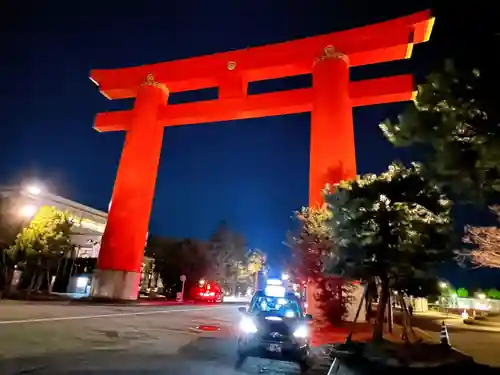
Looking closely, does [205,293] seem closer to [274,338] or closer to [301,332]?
[301,332]

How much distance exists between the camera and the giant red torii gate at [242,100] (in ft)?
86.6

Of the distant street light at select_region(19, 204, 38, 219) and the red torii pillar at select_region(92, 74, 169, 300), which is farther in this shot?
the distant street light at select_region(19, 204, 38, 219)

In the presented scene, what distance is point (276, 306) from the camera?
1073cm

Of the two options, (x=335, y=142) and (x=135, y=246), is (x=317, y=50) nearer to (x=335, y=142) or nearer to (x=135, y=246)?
(x=335, y=142)

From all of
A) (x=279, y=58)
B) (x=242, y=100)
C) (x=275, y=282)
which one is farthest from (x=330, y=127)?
(x=275, y=282)

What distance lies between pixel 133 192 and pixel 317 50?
56.1 feet

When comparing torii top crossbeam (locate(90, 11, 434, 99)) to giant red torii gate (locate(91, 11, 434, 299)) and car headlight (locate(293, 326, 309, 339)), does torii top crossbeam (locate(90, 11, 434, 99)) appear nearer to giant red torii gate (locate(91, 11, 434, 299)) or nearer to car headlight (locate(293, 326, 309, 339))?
giant red torii gate (locate(91, 11, 434, 299))

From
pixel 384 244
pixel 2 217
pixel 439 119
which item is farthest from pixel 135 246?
pixel 439 119

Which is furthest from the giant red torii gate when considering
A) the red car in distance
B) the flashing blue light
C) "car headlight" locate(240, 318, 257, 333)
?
"car headlight" locate(240, 318, 257, 333)

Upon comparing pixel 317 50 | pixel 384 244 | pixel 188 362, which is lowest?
pixel 188 362

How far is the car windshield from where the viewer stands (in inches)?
406

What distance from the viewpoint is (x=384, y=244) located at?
488 inches

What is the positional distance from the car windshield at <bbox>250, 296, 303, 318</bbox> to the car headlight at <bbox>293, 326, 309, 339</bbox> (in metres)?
0.55

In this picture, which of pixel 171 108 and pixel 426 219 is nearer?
pixel 426 219
